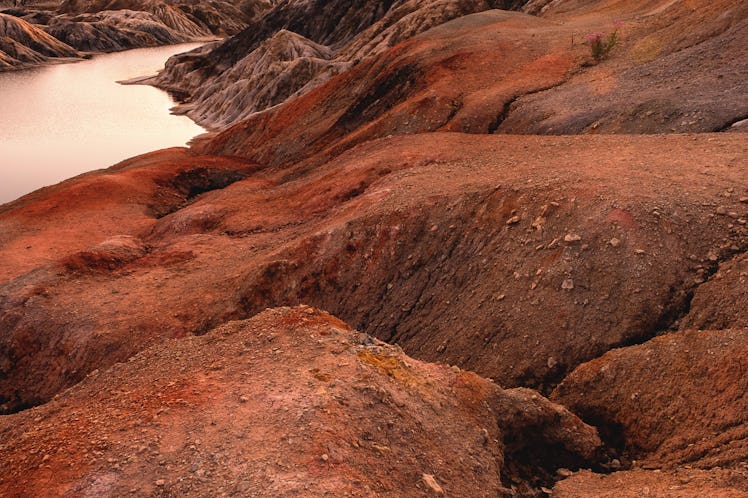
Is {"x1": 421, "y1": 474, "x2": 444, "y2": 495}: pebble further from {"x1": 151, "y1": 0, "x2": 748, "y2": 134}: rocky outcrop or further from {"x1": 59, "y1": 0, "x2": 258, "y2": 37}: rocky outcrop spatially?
{"x1": 59, "y1": 0, "x2": 258, "y2": 37}: rocky outcrop

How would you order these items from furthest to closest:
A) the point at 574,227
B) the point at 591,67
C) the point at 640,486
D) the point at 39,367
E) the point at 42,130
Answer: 1. the point at 42,130
2. the point at 591,67
3. the point at 39,367
4. the point at 574,227
5. the point at 640,486

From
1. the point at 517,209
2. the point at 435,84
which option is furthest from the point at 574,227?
the point at 435,84

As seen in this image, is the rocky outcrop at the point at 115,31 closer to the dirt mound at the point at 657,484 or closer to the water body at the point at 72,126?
the water body at the point at 72,126

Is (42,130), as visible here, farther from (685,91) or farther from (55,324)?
(685,91)

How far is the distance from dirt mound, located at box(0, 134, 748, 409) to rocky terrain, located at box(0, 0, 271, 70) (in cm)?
10163

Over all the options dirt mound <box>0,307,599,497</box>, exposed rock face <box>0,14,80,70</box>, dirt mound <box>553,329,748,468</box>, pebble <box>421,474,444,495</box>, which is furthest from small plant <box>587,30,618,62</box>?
exposed rock face <box>0,14,80,70</box>

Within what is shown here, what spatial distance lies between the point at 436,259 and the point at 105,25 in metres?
144

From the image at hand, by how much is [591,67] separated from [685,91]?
7.50 meters

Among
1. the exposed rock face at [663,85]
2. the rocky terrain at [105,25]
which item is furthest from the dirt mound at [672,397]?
the rocky terrain at [105,25]

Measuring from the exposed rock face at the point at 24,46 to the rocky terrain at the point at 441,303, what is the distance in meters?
93.0

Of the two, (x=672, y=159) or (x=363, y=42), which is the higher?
(x=363, y=42)

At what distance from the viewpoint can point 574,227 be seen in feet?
43.3

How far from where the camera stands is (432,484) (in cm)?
746

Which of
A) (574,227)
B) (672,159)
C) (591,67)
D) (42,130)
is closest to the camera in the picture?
(574,227)
